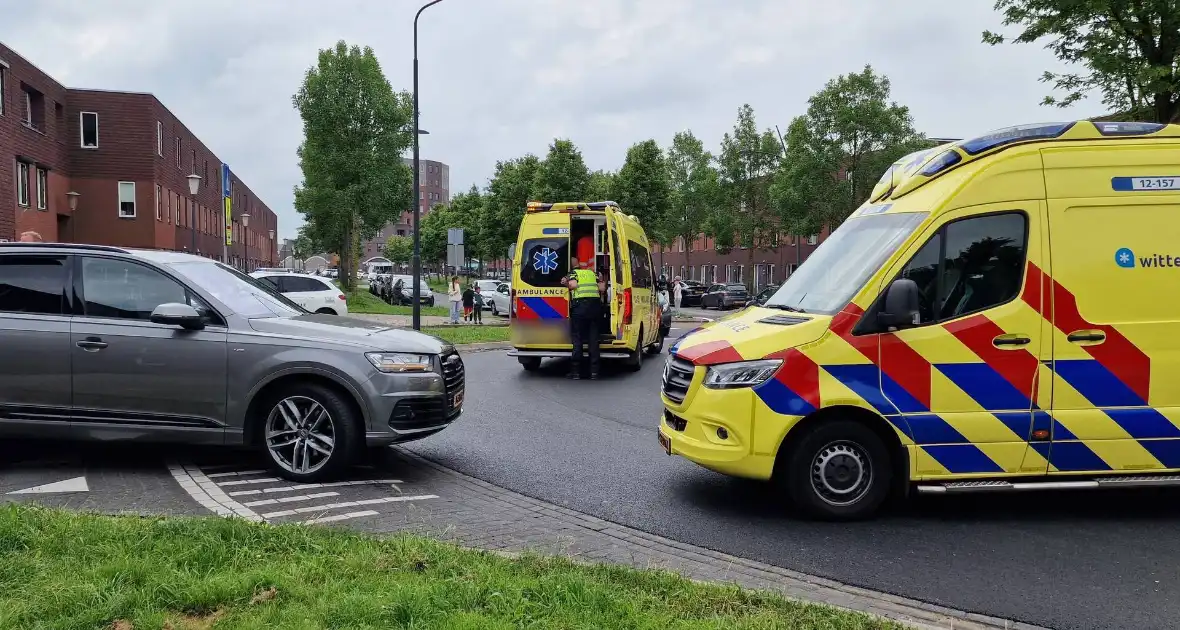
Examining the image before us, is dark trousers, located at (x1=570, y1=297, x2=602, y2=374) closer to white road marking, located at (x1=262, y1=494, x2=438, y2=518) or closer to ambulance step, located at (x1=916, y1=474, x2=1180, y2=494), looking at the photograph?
white road marking, located at (x1=262, y1=494, x2=438, y2=518)

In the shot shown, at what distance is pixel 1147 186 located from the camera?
5.29m

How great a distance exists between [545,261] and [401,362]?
736cm

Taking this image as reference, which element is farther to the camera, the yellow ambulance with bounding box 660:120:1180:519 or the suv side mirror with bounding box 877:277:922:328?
the yellow ambulance with bounding box 660:120:1180:519

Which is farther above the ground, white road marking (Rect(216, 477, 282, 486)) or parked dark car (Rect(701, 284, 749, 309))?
parked dark car (Rect(701, 284, 749, 309))

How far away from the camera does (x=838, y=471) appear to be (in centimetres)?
521

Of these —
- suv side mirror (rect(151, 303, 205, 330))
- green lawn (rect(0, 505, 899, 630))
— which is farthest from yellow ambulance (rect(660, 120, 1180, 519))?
suv side mirror (rect(151, 303, 205, 330))

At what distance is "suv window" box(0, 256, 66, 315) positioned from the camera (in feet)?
20.5

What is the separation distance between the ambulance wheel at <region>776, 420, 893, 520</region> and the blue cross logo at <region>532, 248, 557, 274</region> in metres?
8.53

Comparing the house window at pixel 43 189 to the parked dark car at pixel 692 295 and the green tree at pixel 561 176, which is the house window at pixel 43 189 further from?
the parked dark car at pixel 692 295

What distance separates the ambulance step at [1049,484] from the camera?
5117 millimetres

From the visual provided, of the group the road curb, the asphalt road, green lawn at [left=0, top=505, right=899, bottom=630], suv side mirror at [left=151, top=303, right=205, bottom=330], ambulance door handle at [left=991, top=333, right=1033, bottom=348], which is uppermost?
suv side mirror at [left=151, top=303, right=205, bottom=330]

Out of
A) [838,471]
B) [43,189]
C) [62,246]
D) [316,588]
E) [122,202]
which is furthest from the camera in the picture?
[122,202]

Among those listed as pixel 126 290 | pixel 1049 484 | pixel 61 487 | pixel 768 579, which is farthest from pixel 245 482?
pixel 1049 484

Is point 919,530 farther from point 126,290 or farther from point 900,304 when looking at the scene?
point 126,290
